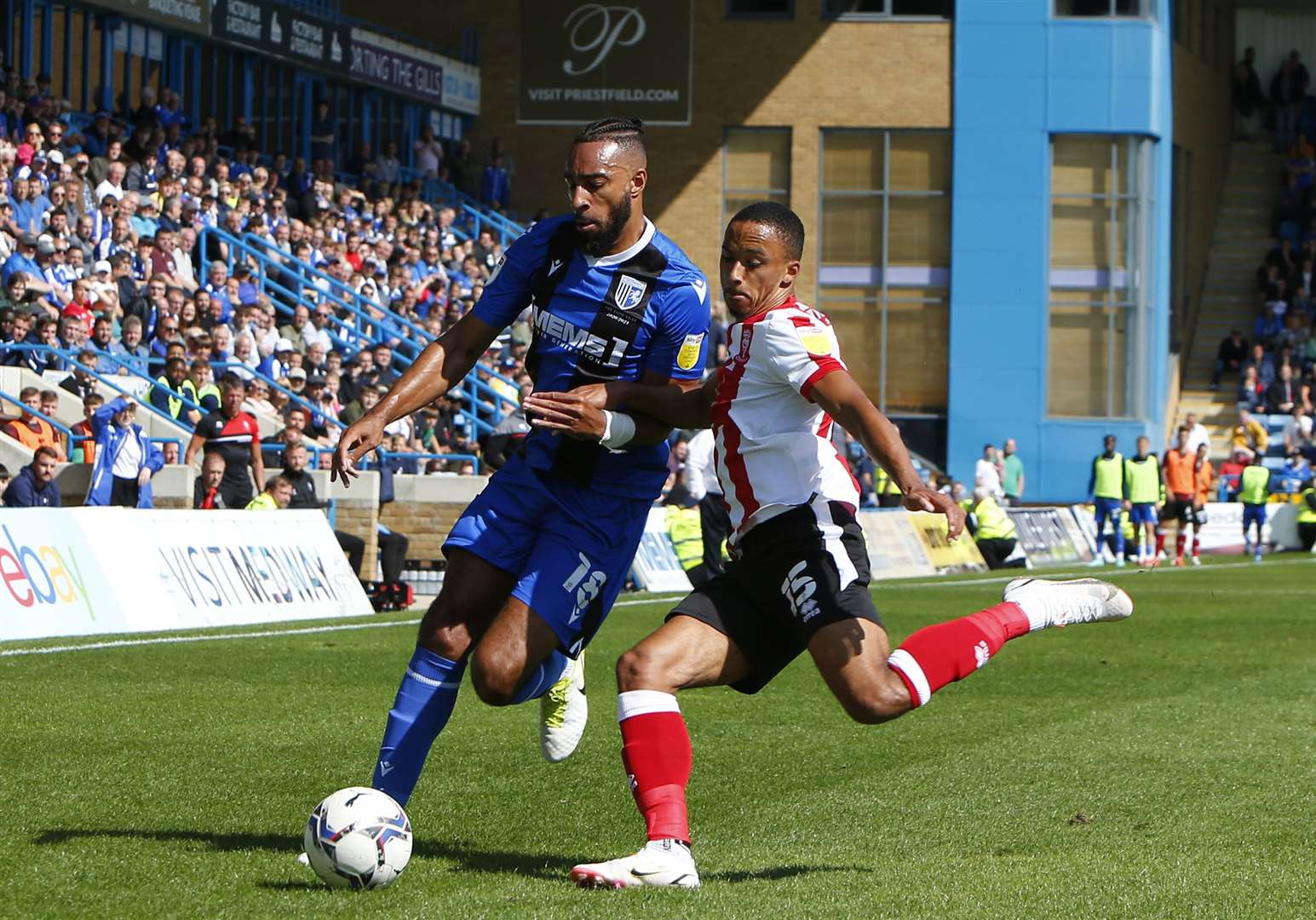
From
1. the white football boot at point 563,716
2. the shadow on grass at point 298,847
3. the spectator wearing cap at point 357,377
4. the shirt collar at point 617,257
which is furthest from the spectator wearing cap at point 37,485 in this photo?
the shirt collar at point 617,257

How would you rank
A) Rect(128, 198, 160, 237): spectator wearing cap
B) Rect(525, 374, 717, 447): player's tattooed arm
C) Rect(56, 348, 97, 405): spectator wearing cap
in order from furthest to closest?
Rect(128, 198, 160, 237): spectator wearing cap, Rect(56, 348, 97, 405): spectator wearing cap, Rect(525, 374, 717, 447): player's tattooed arm

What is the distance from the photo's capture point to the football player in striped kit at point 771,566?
5863 millimetres

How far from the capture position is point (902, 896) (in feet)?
18.3

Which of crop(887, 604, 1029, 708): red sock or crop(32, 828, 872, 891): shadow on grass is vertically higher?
crop(887, 604, 1029, 708): red sock

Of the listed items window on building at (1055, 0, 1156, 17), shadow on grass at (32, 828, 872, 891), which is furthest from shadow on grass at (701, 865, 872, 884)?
window on building at (1055, 0, 1156, 17)

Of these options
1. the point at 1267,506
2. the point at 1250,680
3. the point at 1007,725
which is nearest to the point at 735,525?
the point at 1007,725

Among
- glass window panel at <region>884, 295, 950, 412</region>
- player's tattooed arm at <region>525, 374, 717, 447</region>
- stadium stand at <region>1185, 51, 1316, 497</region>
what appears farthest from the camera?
glass window panel at <region>884, 295, 950, 412</region>

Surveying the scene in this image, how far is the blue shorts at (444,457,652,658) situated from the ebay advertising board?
800 centimetres

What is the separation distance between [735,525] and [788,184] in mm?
35192

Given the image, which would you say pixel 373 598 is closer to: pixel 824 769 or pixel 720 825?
pixel 824 769

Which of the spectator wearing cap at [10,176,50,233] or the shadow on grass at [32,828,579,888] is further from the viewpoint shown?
the spectator wearing cap at [10,176,50,233]

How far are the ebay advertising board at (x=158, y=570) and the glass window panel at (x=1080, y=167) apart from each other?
2604 centimetres

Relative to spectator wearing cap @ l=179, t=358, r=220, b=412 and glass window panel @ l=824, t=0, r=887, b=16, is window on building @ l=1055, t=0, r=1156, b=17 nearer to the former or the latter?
glass window panel @ l=824, t=0, r=887, b=16

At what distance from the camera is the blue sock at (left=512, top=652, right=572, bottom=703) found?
20.9ft
